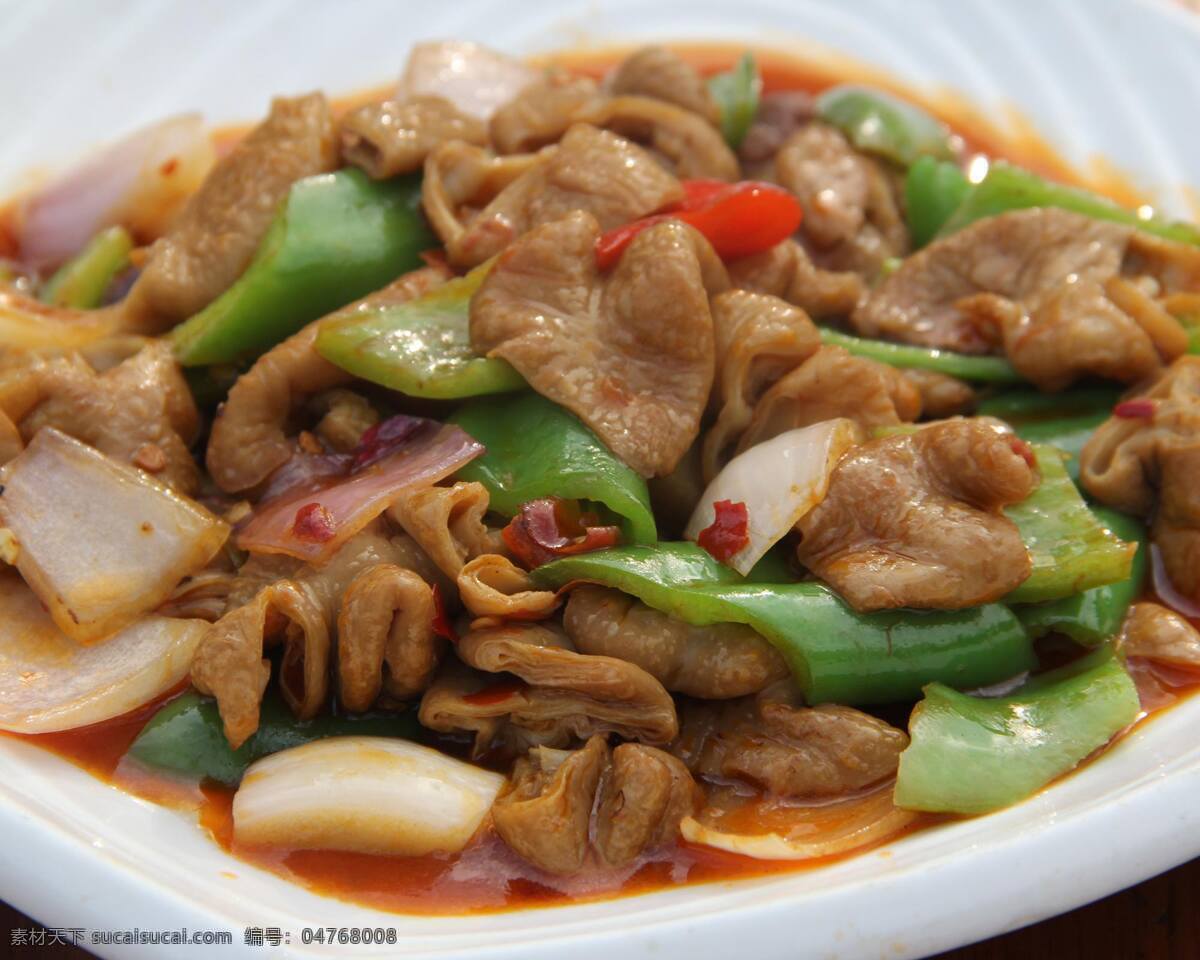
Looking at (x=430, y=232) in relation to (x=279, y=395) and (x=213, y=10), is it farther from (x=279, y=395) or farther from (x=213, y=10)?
(x=213, y=10)

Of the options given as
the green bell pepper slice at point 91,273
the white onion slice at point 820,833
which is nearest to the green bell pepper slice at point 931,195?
the white onion slice at point 820,833

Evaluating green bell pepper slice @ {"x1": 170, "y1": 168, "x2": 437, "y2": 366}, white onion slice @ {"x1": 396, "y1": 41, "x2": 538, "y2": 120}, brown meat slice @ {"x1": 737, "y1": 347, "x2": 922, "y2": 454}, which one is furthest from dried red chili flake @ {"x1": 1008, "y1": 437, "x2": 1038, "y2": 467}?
white onion slice @ {"x1": 396, "y1": 41, "x2": 538, "y2": 120}

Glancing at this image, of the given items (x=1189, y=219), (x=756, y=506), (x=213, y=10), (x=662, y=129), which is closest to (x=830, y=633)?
(x=756, y=506)

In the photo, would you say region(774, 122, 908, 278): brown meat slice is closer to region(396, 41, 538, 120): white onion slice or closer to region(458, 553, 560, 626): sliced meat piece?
region(396, 41, 538, 120): white onion slice

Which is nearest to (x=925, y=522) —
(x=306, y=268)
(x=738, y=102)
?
(x=306, y=268)

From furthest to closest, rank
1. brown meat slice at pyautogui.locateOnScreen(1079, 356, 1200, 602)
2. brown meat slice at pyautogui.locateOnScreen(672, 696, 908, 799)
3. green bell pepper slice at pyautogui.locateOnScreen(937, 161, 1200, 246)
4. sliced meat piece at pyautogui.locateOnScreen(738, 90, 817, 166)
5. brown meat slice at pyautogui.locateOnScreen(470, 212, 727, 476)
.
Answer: sliced meat piece at pyautogui.locateOnScreen(738, 90, 817, 166), green bell pepper slice at pyautogui.locateOnScreen(937, 161, 1200, 246), brown meat slice at pyautogui.locateOnScreen(1079, 356, 1200, 602), brown meat slice at pyautogui.locateOnScreen(470, 212, 727, 476), brown meat slice at pyautogui.locateOnScreen(672, 696, 908, 799)

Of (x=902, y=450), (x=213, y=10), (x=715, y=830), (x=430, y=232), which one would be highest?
(x=213, y=10)

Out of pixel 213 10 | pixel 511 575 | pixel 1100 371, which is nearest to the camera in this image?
pixel 511 575
